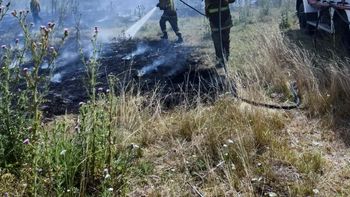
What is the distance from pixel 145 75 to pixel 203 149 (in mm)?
3141

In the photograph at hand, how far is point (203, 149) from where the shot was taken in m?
3.49

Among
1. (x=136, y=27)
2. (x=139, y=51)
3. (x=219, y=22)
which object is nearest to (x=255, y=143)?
(x=219, y=22)

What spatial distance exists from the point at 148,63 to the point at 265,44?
81.5 inches

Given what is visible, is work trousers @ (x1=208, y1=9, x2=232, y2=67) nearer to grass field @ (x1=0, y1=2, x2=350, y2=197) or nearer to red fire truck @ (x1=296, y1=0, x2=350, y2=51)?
red fire truck @ (x1=296, y1=0, x2=350, y2=51)

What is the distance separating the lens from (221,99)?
14.5 ft

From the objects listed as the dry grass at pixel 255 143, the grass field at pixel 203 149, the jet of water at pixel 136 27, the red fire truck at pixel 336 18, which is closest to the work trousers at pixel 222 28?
the red fire truck at pixel 336 18

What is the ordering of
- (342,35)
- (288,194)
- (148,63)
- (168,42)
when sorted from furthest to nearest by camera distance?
1. (168,42)
2. (148,63)
3. (342,35)
4. (288,194)

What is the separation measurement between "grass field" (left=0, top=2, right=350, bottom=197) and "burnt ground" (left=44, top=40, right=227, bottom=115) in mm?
516

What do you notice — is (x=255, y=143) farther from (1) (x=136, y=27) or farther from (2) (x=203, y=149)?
(1) (x=136, y=27)

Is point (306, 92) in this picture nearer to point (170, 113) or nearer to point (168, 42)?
point (170, 113)

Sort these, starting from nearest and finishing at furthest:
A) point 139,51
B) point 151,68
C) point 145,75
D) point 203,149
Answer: point 203,149 → point 145,75 → point 151,68 → point 139,51

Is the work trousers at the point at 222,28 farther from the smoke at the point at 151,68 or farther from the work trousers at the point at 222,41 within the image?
the smoke at the point at 151,68

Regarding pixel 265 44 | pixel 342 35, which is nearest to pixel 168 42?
pixel 265 44

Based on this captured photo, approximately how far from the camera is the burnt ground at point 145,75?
17.1 feet
